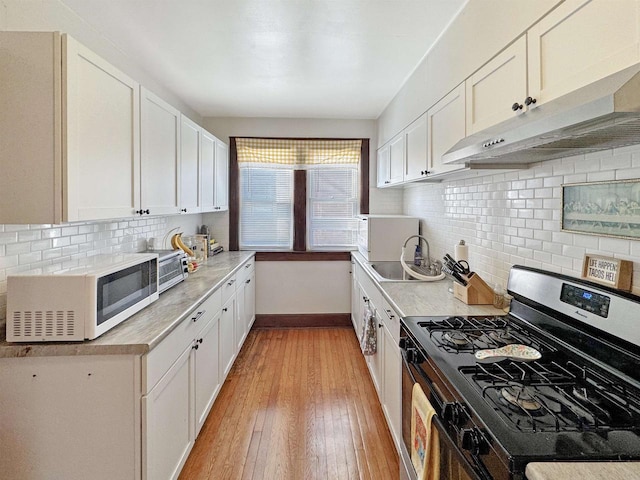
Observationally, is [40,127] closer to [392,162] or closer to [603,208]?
[603,208]

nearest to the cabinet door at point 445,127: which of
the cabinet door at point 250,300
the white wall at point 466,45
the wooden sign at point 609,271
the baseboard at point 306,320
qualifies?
the white wall at point 466,45

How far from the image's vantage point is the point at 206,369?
2305mm

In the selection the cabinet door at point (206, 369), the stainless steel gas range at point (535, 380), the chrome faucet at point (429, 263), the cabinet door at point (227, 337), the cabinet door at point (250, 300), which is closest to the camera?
the stainless steel gas range at point (535, 380)

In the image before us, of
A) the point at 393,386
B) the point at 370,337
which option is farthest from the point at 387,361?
the point at 370,337

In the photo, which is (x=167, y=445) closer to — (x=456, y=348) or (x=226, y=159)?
(x=456, y=348)

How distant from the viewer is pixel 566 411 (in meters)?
0.95

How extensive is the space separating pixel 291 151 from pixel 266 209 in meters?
0.77

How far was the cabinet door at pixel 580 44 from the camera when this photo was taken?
91 cm

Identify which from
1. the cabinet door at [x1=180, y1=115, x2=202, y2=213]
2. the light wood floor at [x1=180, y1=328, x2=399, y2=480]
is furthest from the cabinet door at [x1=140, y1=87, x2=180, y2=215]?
the light wood floor at [x1=180, y1=328, x2=399, y2=480]

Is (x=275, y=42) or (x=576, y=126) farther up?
(x=275, y=42)

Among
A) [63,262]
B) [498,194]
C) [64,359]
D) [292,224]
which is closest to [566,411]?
[498,194]

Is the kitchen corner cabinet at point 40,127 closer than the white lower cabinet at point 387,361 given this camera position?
Yes

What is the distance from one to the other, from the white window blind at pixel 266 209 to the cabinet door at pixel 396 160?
1.37 meters

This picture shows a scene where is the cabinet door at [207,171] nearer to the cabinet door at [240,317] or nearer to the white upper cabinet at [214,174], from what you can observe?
the white upper cabinet at [214,174]
